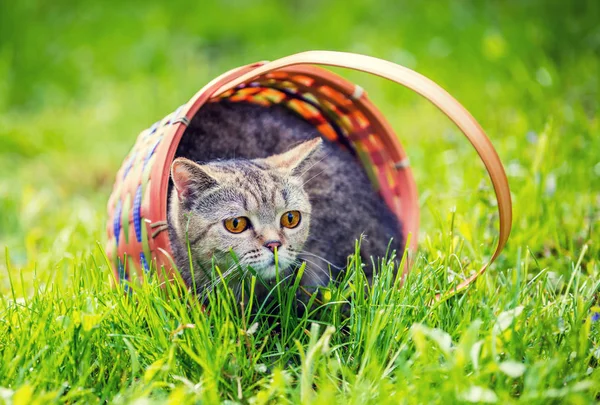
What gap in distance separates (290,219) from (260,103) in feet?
2.33

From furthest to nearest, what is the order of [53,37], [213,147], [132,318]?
[53,37] → [213,147] → [132,318]

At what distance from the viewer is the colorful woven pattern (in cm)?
181

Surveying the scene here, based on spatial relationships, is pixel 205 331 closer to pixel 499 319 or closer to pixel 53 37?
pixel 499 319

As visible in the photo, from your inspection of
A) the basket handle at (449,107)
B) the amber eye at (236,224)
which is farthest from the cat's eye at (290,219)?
the basket handle at (449,107)

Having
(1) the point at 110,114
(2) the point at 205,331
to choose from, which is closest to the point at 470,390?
(2) the point at 205,331

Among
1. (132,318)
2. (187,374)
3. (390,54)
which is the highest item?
(390,54)

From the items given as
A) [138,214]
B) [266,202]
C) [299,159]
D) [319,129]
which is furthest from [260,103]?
[138,214]

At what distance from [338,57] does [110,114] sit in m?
2.64

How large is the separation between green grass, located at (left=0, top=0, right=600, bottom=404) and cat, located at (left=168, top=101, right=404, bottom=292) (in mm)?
159

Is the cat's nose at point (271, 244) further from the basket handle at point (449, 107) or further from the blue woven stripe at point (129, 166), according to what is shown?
the blue woven stripe at point (129, 166)

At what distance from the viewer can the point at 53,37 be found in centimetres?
486

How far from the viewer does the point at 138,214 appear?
1.89m

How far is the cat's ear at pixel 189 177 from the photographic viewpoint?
1.82 meters

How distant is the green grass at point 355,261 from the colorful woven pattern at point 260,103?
133 millimetres
